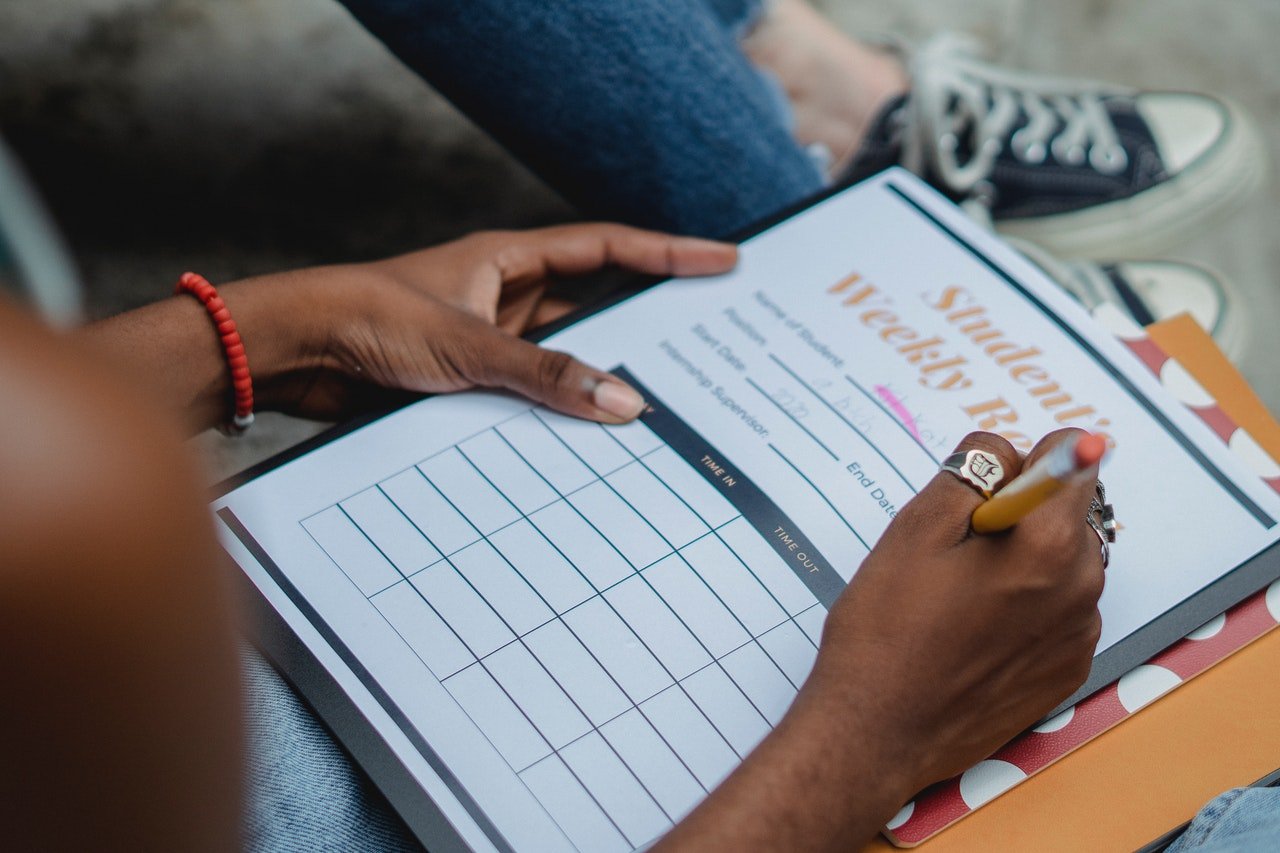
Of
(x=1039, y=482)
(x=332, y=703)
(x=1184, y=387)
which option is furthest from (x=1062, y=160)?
(x=332, y=703)

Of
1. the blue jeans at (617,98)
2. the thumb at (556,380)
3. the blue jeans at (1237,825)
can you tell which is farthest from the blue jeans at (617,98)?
the blue jeans at (1237,825)

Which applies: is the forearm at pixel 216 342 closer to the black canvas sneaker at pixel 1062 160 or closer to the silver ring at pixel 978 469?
the silver ring at pixel 978 469

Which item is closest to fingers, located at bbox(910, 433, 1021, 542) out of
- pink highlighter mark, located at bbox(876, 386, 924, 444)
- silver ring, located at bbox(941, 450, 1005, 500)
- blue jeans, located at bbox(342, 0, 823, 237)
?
silver ring, located at bbox(941, 450, 1005, 500)

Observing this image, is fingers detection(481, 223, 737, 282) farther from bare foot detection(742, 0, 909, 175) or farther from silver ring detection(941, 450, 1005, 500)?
bare foot detection(742, 0, 909, 175)

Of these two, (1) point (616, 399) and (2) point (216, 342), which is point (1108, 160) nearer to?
(1) point (616, 399)

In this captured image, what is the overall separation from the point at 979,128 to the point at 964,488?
0.62 metres

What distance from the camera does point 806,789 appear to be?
1.53 feet

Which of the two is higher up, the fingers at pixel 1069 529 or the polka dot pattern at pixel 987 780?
the fingers at pixel 1069 529

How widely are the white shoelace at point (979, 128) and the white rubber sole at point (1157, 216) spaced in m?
0.04

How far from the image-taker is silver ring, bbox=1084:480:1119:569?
21.5 inches

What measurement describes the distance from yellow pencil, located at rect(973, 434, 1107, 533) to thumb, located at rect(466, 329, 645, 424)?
23 cm

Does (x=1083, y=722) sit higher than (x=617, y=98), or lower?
lower

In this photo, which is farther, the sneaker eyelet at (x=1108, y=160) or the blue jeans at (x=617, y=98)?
the sneaker eyelet at (x=1108, y=160)

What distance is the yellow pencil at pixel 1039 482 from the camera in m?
0.41
